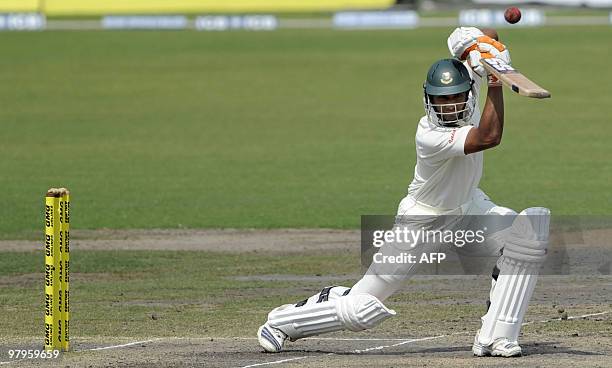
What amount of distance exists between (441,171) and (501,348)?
1200 millimetres

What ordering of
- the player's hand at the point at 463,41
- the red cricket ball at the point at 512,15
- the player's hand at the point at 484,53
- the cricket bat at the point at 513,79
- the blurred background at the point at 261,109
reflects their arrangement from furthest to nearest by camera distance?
the blurred background at the point at 261,109 < the red cricket ball at the point at 512,15 < the player's hand at the point at 463,41 < the player's hand at the point at 484,53 < the cricket bat at the point at 513,79

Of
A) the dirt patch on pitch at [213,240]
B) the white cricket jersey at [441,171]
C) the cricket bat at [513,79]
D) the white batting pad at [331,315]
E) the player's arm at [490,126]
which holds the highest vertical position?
the cricket bat at [513,79]

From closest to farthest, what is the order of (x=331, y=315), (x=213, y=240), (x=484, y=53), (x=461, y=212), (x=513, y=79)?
(x=513, y=79), (x=484, y=53), (x=461, y=212), (x=331, y=315), (x=213, y=240)

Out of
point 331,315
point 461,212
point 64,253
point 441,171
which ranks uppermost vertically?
point 441,171

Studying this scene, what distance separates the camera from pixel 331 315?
30.2 feet

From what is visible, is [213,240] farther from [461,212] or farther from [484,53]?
[484,53]

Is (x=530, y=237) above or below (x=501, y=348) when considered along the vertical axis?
above

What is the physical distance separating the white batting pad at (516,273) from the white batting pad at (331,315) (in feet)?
2.20

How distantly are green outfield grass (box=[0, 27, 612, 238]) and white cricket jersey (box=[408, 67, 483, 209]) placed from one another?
8629mm

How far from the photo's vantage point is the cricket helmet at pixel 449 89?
8859 millimetres

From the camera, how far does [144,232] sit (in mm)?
17391

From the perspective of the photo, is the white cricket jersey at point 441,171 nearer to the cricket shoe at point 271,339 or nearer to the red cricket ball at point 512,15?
the red cricket ball at point 512,15

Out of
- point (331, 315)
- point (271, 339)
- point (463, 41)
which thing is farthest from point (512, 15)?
point (271, 339)

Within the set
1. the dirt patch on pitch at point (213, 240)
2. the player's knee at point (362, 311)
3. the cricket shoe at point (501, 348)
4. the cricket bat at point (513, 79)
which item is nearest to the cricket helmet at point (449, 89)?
the cricket bat at point (513, 79)
